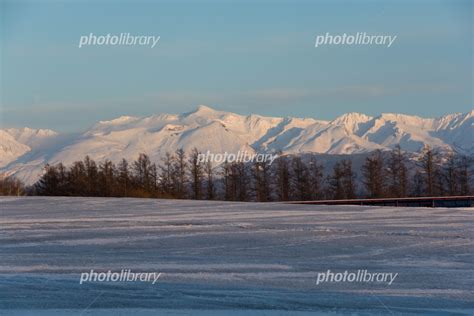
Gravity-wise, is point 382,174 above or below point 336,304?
above

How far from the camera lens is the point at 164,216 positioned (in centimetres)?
2528

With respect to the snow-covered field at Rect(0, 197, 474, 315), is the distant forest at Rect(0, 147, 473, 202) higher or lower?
higher

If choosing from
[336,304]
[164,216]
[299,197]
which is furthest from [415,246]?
[299,197]

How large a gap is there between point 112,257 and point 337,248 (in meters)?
4.72

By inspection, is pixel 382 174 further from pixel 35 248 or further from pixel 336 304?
pixel 336 304

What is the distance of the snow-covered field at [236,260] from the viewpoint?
12.1m

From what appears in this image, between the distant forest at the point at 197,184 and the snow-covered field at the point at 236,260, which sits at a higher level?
the distant forest at the point at 197,184

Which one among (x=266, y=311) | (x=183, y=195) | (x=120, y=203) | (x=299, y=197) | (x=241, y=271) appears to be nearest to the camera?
(x=266, y=311)

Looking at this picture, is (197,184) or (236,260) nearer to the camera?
(236,260)

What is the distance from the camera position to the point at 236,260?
52.3 feet

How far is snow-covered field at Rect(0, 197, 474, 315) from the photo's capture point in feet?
39.8

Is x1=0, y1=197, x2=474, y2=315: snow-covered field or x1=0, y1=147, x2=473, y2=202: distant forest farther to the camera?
x1=0, y1=147, x2=473, y2=202: distant forest

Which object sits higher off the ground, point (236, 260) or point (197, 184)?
point (197, 184)

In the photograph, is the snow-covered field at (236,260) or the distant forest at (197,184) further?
the distant forest at (197,184)
